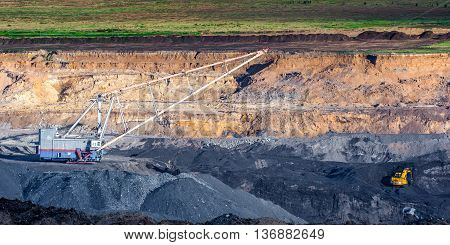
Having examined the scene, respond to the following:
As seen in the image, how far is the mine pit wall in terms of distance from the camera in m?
70.1

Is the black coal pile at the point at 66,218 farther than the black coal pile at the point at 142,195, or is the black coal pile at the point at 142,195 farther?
the black coal pile at the point at 142,195

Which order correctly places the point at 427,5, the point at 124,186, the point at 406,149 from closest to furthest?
the point at 124,186 → the point at 406,149 → the point at 427,5

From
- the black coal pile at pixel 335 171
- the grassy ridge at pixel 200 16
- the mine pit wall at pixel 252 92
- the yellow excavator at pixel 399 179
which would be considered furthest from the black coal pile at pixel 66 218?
the grassy ridge at pixel 200 16

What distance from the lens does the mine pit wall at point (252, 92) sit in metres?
70.1

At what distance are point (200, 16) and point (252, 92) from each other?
1125 inches

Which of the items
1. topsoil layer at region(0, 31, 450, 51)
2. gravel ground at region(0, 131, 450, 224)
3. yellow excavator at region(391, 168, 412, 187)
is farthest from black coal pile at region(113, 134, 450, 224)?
topsoil layer at region(0, 31, 450, 51)

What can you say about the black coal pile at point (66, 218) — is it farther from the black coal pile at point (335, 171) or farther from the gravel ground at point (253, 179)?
the black coal pile at point (335, 171)

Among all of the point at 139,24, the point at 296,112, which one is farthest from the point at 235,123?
the point at 139,24

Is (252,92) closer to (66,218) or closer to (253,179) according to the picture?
(253,179)

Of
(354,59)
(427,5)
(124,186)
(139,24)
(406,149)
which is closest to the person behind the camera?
(124,186)

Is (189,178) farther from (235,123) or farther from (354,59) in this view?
(354,59)

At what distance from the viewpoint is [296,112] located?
70.4 meters

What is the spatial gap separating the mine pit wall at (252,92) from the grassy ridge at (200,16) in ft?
42.4

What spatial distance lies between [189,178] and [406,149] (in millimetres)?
16303
